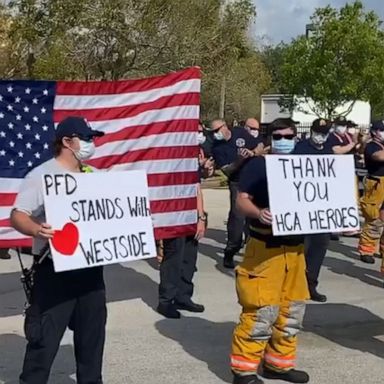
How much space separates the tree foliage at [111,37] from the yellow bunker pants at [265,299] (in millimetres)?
18776

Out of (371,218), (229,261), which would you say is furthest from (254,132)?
(371,218)

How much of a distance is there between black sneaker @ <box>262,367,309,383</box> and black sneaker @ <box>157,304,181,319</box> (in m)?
1.83

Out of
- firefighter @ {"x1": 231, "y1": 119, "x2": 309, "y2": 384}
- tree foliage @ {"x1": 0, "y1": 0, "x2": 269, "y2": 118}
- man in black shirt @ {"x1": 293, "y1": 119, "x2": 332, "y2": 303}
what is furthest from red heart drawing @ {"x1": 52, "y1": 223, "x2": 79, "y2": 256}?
tree foliage @ {"x1": 0, "y1": 0, "x2": 269, "y2": 118}

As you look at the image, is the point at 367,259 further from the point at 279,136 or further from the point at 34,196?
the point at 34,196

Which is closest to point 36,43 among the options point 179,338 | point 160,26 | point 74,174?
point 160,26

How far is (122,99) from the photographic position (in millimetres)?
7594

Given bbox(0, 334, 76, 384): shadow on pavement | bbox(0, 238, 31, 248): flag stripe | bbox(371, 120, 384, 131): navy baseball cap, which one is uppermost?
bbox(371, 120, 384, 131): navy baseball cap

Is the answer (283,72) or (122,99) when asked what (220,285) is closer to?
(122,99)

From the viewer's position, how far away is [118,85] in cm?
758

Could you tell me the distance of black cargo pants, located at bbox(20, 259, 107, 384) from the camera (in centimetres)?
482

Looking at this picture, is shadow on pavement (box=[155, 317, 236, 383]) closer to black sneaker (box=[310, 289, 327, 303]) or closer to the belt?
the belt

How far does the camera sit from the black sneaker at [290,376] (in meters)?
5.91

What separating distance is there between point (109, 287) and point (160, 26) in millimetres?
16861

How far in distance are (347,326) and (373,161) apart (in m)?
3.69
